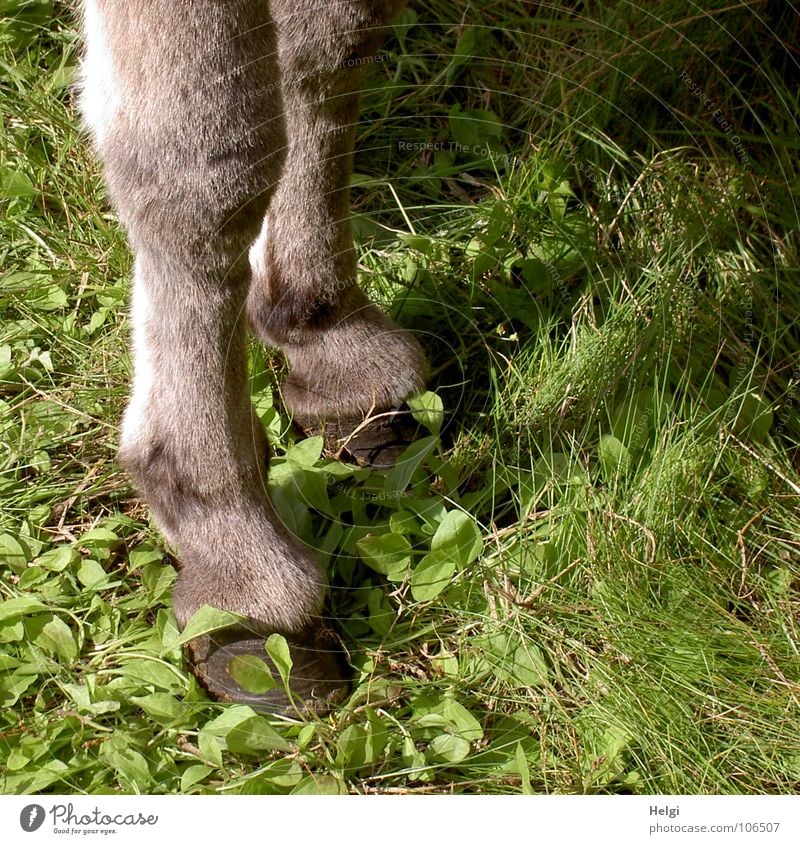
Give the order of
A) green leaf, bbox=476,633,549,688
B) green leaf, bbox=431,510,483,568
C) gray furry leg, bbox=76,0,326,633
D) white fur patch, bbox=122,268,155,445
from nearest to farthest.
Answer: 1. gray furry leg, bbox=76,0,326,633
2. white fur patch, bbox=122,268,155,445
3. green leaf, bbox=476,633,549,688
4. green leaf, bbox=431,510,483,568

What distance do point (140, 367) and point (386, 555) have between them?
489 mm

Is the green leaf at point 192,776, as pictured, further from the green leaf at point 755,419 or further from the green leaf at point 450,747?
the green leaf at point 755,419

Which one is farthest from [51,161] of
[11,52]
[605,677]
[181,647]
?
[605,677]

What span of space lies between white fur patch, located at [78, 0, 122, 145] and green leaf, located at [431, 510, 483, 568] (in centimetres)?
78

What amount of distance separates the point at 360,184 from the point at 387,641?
107cm

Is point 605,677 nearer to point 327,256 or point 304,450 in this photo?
point 304,450

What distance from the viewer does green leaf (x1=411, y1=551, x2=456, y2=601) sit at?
5.72 ft

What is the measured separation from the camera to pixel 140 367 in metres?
1.55

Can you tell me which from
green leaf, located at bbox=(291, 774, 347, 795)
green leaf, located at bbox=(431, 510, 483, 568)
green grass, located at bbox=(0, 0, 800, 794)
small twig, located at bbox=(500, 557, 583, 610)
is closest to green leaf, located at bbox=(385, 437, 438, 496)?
green grass, located at bbox=(0, 0, 800, 794)

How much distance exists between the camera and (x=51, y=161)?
8.02 feet

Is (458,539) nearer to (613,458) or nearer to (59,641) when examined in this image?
(613,458)

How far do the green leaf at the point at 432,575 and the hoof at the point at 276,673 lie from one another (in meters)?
0.17

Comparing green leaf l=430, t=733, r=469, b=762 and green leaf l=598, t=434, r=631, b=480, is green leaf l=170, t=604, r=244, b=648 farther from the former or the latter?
green leaf l=598, t=434, r=631, b=480

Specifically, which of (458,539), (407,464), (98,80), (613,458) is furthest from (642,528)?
(98,80)
